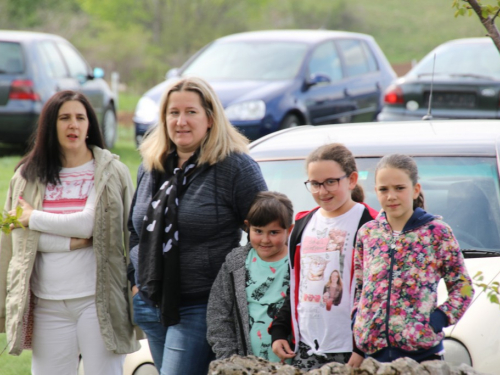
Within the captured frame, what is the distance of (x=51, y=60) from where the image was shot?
40.9ft

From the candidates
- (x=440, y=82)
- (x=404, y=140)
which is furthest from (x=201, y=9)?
(x=404, y=140)

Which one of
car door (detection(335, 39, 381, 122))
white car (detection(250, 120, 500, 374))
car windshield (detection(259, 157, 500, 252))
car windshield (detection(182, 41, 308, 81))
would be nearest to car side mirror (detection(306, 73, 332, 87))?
car windshield (detection(182, 41, 308, 81))

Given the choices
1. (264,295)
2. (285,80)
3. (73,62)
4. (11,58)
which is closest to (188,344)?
(264,295)

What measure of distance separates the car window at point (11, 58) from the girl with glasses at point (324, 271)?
9.39 meters

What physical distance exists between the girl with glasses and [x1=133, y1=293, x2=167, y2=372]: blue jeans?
600 mm

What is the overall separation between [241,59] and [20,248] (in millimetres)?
7847

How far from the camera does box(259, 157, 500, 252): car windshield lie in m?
3.99

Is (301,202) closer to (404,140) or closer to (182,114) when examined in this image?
(404,140)

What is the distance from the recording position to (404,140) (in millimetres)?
4297

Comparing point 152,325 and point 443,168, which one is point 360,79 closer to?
point 443,168

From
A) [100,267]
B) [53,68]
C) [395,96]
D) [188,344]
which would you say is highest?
[53,68]

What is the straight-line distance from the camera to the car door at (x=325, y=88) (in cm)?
1073

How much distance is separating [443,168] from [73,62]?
10284 mm

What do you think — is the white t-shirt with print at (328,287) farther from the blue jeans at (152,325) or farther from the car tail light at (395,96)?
the car tail light at (395,96)
